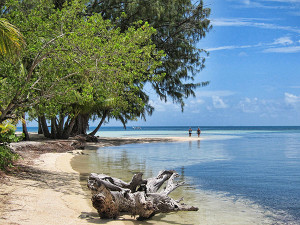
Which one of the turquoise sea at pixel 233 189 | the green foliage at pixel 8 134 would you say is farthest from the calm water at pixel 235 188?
the green foliage at pixel 8 134

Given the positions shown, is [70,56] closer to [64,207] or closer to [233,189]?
[64,207]

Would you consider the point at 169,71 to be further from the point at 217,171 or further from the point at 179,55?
the point at 217,171

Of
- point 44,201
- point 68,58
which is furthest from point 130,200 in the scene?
point 68,58

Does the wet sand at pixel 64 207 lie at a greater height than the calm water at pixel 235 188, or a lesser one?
greater

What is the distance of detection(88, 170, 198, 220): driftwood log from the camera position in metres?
6.88

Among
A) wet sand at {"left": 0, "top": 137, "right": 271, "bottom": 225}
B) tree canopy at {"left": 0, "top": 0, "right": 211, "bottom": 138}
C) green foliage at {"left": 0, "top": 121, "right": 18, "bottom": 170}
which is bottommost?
wet sand at {"left": 0, "top": 137, "right": 271, "bottom": 225}

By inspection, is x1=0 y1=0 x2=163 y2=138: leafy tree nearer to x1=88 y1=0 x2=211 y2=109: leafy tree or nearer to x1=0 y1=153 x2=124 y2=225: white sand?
x1=0 y1=153 x2=124 y2=225: white sand

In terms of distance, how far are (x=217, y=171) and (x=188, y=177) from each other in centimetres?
248

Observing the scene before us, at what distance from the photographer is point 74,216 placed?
22.7 ft

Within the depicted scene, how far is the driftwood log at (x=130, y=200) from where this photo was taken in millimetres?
6875

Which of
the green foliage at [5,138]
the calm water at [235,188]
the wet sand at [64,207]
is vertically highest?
the green foliage at [5,138]

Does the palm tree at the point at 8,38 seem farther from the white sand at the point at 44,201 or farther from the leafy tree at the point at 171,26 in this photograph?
the leafy tree at the point at 171,26

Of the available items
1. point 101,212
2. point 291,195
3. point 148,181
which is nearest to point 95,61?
point 148,181

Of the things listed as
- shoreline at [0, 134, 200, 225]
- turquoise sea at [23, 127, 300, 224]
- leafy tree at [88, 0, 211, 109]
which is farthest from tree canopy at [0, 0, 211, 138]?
leafy tree at [88, 0, 211, 109]
